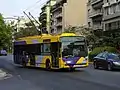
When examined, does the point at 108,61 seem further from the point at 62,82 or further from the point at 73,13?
the point at 73,13

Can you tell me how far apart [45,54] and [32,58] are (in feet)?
10.3

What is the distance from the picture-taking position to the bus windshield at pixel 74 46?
27.7 meters

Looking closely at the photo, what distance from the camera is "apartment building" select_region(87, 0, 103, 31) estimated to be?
73.2 m

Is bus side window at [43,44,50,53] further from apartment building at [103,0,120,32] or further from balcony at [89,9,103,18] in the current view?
balcony at [89,9,103,18]

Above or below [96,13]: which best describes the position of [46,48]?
below

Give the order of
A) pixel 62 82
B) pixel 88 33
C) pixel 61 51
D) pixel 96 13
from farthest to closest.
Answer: pixel 96 13 < pixel 88 33 < pixel 61 51 < pixel 62 82

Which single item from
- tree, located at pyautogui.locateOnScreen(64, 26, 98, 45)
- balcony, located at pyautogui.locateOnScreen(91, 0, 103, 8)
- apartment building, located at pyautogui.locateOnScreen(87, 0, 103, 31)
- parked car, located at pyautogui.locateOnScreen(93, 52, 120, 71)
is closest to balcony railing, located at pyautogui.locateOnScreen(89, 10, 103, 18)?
apartment building, located at pyautogui.locateOnScreen(87, 0, 103, 31)

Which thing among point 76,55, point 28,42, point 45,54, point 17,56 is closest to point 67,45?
point 76,55

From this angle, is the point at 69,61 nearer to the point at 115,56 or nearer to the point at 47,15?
the point at 115,56

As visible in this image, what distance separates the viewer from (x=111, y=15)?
65.1m

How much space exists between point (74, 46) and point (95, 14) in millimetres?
47574

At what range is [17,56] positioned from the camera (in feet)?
123

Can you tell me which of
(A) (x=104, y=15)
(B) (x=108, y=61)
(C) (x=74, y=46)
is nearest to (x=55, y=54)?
(C) (x=74, y=46)

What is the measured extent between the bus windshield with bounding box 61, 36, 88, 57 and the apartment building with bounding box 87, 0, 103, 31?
142ft
